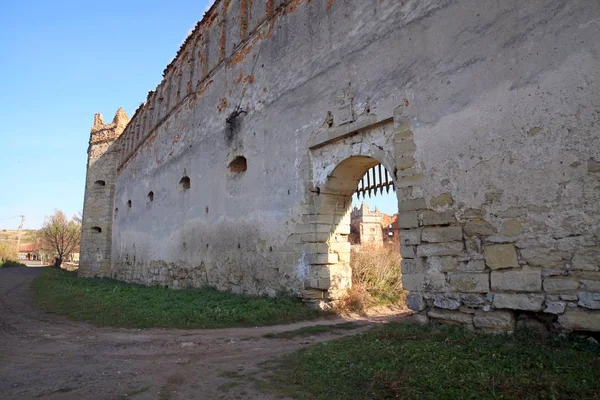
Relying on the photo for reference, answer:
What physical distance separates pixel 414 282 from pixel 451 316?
675mm

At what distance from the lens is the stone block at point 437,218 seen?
5.11m

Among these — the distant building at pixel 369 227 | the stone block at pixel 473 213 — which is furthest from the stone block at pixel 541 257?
the distant building at pixel 369 227

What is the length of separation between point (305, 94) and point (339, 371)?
573 cm

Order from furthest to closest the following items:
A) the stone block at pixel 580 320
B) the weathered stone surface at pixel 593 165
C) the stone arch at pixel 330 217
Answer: the stone arch at pixel 330 217 < the weathered stone surface at pixel 593 165 < the stone block at pixel 580 320

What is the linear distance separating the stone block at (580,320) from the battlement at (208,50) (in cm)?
764

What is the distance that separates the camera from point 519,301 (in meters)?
4.32

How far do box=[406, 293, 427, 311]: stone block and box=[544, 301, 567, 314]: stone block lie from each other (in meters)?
1.53

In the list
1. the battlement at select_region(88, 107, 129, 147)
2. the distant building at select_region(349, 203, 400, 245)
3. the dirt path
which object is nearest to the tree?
the battlement at select_region(88, 107, 129, 147)

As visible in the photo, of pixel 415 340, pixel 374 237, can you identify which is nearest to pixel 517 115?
pixel 415 340

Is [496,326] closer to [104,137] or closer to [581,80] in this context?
[581,80]

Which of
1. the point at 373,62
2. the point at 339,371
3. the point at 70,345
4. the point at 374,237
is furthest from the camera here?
the point at 374,237

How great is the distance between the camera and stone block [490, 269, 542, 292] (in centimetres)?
423

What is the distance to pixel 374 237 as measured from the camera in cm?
2197

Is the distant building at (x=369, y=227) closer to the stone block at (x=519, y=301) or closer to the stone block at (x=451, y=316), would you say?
the stone block at (x=451, y=316)
